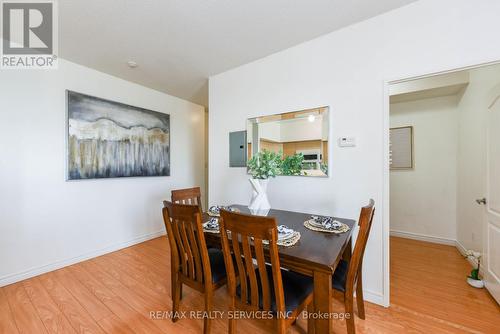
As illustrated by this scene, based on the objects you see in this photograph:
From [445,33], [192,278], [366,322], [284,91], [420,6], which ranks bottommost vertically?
[366,322]

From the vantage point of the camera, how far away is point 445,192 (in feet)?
10.5

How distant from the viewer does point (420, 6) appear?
5.53ft

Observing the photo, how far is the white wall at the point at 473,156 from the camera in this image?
2174mm

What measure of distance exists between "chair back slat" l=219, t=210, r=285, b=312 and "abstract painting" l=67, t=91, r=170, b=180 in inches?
98.6

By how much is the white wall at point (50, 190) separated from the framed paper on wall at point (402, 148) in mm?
4256

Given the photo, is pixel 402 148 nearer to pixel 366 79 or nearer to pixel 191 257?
pixel 366 79

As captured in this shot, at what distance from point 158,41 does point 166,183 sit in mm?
2288

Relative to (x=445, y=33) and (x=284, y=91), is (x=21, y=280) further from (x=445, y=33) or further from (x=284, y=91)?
(x=445, y=33)

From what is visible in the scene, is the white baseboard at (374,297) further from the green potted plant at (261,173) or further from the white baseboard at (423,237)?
the white baseboard at (423,237)

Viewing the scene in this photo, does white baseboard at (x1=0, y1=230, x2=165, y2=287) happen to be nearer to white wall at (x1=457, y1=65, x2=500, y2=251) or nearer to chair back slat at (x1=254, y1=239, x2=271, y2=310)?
chair back slat at (x1=254, y1=239, x2=271, y2=310)

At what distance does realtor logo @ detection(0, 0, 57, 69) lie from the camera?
5.78 ft

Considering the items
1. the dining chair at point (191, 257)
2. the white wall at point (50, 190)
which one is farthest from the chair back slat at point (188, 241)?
the white wall at point (50, 190)

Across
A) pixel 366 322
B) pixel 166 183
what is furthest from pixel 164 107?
pixel 366 322

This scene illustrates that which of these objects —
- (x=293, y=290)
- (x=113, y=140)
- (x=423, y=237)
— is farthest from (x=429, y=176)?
(x=113, y=140)
